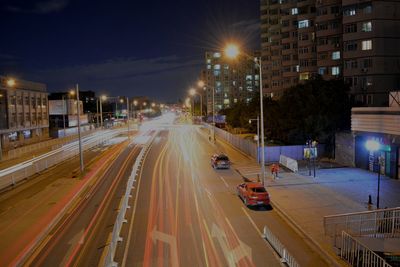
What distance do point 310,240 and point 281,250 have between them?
2354 mm

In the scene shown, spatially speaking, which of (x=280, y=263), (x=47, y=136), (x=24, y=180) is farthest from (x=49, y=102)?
(x=280, y=263)

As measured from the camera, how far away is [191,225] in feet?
68.7

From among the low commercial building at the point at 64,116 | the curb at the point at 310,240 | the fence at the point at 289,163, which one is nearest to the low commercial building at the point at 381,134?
the fence at the point at 289,163

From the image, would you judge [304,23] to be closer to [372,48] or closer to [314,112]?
[372,48]

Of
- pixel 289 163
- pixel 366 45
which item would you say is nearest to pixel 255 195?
pixel 289 163

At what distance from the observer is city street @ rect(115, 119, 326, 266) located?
1630 centimetres

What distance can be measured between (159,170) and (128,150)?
59.3ft

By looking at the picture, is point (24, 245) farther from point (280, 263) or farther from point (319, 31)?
point (319, 31)

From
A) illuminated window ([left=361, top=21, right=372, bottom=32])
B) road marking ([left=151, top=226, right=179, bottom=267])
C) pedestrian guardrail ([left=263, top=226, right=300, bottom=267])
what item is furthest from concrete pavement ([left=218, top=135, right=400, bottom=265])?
illuminated window ([left=361, top=21, right=372, bottom=32])

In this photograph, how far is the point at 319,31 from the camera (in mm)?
A: 68875

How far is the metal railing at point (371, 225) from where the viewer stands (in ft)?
58.5

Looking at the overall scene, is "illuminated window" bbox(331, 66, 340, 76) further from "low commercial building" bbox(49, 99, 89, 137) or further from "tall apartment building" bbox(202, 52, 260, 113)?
"tall apartment building" bbox(202, 52, 260, 113)

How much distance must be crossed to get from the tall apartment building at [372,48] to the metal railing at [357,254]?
148ft

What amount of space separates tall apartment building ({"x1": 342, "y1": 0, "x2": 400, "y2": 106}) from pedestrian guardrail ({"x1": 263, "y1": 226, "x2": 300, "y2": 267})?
44034mm
